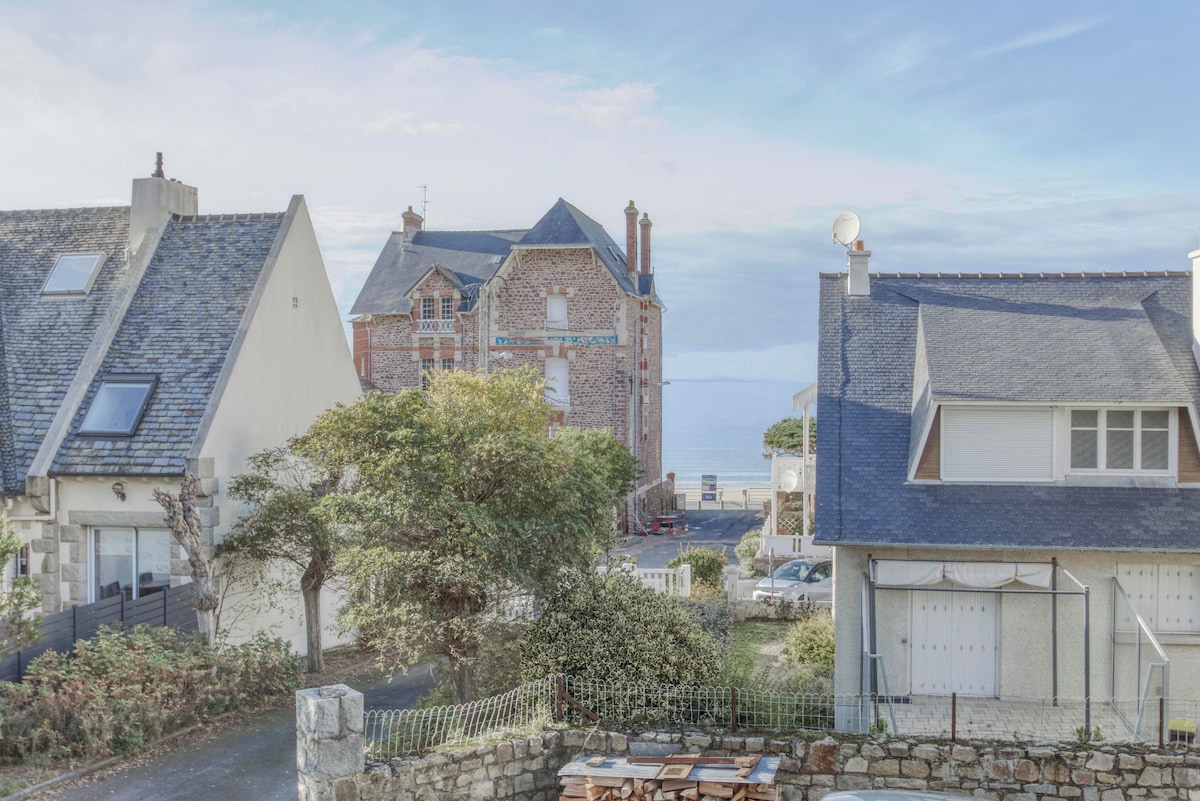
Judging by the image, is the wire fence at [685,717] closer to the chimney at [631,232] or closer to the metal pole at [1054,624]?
the metal pole at [1054,624]

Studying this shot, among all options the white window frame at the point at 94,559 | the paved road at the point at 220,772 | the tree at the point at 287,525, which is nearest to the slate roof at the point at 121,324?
the white window frame at the point at 94,559

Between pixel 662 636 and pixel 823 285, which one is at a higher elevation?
pixel 823 285

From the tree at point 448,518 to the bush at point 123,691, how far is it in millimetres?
2345

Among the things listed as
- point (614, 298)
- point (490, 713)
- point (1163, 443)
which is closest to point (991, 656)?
point (1163, 443)

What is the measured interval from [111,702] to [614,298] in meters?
29.6

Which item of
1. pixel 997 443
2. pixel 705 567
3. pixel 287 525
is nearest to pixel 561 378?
pixel 705 567

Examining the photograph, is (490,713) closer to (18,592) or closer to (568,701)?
(568,701)

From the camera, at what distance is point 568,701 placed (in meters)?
11.9

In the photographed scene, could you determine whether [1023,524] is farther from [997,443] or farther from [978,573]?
[997,443]

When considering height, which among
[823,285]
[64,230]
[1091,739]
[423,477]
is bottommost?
[1091,739]

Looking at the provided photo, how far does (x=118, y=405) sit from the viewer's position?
55.5 ft

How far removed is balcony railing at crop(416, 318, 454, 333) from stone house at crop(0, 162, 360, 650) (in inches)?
814

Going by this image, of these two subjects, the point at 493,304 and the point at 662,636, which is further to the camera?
the point at 493,304

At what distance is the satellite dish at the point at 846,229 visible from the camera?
60.6ft
